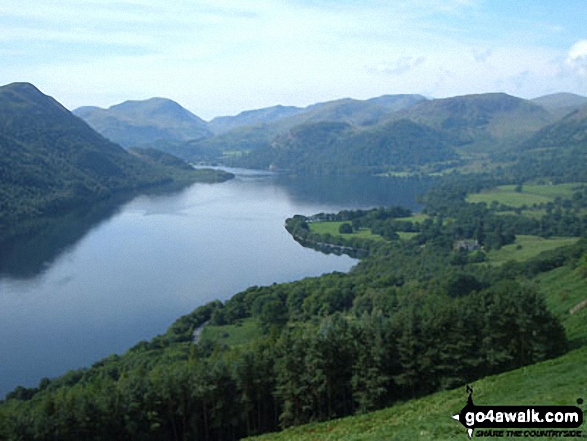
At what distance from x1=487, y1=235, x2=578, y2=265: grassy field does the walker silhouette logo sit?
61.9 m

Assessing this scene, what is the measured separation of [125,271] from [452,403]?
69539mm

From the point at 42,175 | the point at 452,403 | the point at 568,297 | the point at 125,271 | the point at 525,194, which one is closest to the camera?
the point at 452,403

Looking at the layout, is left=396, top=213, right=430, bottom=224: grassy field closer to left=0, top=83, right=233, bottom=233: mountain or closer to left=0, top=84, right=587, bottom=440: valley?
left=0, top=84, right=587, bottom=440: valley

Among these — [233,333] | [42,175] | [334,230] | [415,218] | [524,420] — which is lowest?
[233,333]

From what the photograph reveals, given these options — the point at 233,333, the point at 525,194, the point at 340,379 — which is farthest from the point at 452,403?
the point at 525,194

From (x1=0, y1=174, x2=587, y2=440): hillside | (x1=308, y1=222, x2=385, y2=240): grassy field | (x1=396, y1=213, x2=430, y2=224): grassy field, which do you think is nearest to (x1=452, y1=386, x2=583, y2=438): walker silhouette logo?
(x1=0, y1=174, x2=587, y2=440): hillside

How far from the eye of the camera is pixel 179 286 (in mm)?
75875

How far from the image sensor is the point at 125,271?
273ft

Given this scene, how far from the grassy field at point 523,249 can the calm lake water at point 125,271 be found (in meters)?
22.3

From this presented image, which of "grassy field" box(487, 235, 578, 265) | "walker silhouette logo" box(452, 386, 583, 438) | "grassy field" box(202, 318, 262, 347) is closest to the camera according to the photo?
"walker silhouette logo" box(452, 386, 583, 438)

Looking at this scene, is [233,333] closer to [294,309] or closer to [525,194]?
[294,309]

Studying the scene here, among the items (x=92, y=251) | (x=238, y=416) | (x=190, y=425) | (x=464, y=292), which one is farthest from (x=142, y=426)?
(x=92, y=251)

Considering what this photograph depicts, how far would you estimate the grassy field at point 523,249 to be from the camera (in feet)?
248

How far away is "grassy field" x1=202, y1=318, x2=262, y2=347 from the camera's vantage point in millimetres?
53250
